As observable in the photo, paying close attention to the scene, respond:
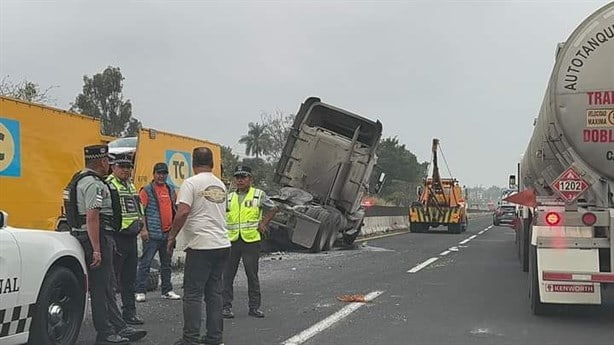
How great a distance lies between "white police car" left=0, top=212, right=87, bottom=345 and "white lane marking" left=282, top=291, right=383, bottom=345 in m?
2.01

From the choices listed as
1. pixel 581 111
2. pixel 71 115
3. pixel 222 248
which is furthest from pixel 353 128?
pixel 222 248

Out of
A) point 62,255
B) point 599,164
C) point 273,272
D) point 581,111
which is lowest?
point 273,272

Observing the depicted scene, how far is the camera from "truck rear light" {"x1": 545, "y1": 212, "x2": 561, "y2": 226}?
25.5 ft

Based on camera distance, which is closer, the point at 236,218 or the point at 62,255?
the point at 62,255

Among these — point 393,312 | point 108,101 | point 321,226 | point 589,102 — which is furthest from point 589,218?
point 108,101

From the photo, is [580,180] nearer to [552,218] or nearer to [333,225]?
[552,218]

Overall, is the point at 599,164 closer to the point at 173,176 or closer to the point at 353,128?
the point at 173,176

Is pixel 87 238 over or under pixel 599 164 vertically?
under

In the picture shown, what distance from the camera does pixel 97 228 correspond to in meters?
6.27

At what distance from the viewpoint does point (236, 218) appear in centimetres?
841

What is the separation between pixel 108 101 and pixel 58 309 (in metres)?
54.4

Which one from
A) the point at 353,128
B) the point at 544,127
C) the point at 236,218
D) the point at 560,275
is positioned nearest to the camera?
the point at 560,275

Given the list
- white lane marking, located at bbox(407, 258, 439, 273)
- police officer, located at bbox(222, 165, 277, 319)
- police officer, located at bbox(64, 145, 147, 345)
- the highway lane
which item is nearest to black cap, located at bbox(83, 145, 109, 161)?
police officer, located at bbox(64, 145, 147, 345)

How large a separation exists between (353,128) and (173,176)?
7079mm
